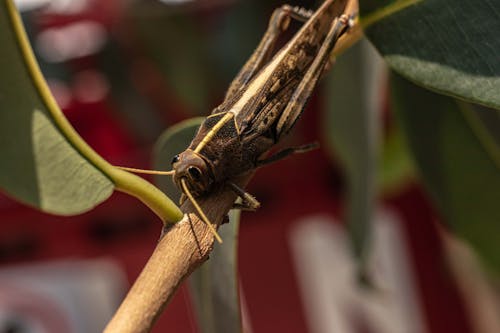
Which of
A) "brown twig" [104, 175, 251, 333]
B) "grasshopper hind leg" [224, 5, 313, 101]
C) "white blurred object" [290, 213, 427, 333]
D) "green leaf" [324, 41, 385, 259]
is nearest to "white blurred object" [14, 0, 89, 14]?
"white blurred object" [290, 213, 427, 333]

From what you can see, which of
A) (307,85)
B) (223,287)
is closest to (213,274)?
(223,287)

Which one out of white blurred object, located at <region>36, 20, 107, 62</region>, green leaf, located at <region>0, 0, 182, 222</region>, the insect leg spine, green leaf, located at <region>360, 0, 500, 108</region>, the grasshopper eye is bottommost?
green leaf, located at <region>360, 0, 500, 108</region>

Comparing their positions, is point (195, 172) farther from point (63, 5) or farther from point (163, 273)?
point (63, 5)

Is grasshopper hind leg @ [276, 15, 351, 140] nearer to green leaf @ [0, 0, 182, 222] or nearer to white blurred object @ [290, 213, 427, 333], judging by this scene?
green leaf @ [0, 0, 182, 222]

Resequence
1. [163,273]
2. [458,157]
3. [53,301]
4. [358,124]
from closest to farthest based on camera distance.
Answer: [163,273]
[458,157]
[358,124]
[53,301]

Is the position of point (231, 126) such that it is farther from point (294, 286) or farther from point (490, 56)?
point (294, 286)
